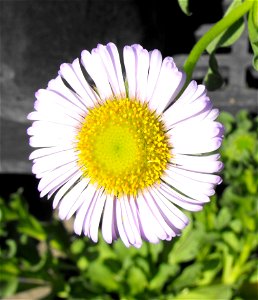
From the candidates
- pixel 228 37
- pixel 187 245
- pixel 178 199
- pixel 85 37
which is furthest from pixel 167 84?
pixel 85 37

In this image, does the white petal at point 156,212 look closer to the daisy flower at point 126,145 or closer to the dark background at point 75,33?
the daisy flower at point 126,145

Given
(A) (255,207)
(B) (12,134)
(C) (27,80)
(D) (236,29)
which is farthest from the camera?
(B) (12,134)

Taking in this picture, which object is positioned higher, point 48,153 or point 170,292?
point 48,153

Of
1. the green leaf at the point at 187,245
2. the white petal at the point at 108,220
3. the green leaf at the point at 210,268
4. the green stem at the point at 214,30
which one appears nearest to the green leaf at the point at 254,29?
the green stem at the point at 214,30

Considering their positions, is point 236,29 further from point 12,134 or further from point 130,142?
point 12,134

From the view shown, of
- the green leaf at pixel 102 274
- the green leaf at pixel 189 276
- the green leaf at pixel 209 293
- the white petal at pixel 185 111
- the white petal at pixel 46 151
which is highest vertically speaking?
the white petal at pixel 46 151

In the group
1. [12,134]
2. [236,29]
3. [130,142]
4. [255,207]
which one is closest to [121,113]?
[130,142]

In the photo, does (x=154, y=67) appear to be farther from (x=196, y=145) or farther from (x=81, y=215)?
(x=81, y=215)

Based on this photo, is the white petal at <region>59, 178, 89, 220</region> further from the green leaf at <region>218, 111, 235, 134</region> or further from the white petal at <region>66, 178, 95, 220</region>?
the green leaf at <region>218, 111, 235, 134</region>
